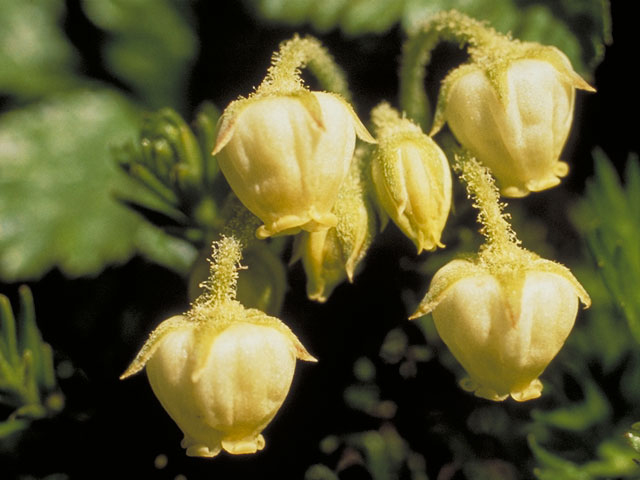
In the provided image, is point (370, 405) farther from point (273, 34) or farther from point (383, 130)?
point (273, 34)

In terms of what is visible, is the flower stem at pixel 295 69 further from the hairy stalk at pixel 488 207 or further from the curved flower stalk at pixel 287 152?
the hairy stalk at pixel 488 207

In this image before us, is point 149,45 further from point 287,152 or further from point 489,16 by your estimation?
point 287,152

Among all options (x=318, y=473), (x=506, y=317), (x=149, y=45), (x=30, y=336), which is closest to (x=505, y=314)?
(x=506, y=317)

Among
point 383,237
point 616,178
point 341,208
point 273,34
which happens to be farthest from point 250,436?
point 273,34

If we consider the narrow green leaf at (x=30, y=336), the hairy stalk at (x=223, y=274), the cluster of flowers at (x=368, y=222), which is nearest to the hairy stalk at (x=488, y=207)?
the cluster of flowers at (x=368, y=222)

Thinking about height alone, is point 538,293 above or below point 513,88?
below

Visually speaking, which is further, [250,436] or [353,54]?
[353,54]

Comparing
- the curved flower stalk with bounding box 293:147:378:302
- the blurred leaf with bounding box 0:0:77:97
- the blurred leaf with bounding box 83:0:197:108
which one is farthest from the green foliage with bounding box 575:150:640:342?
the blurred leaf with bounding box 0:0:77:97
